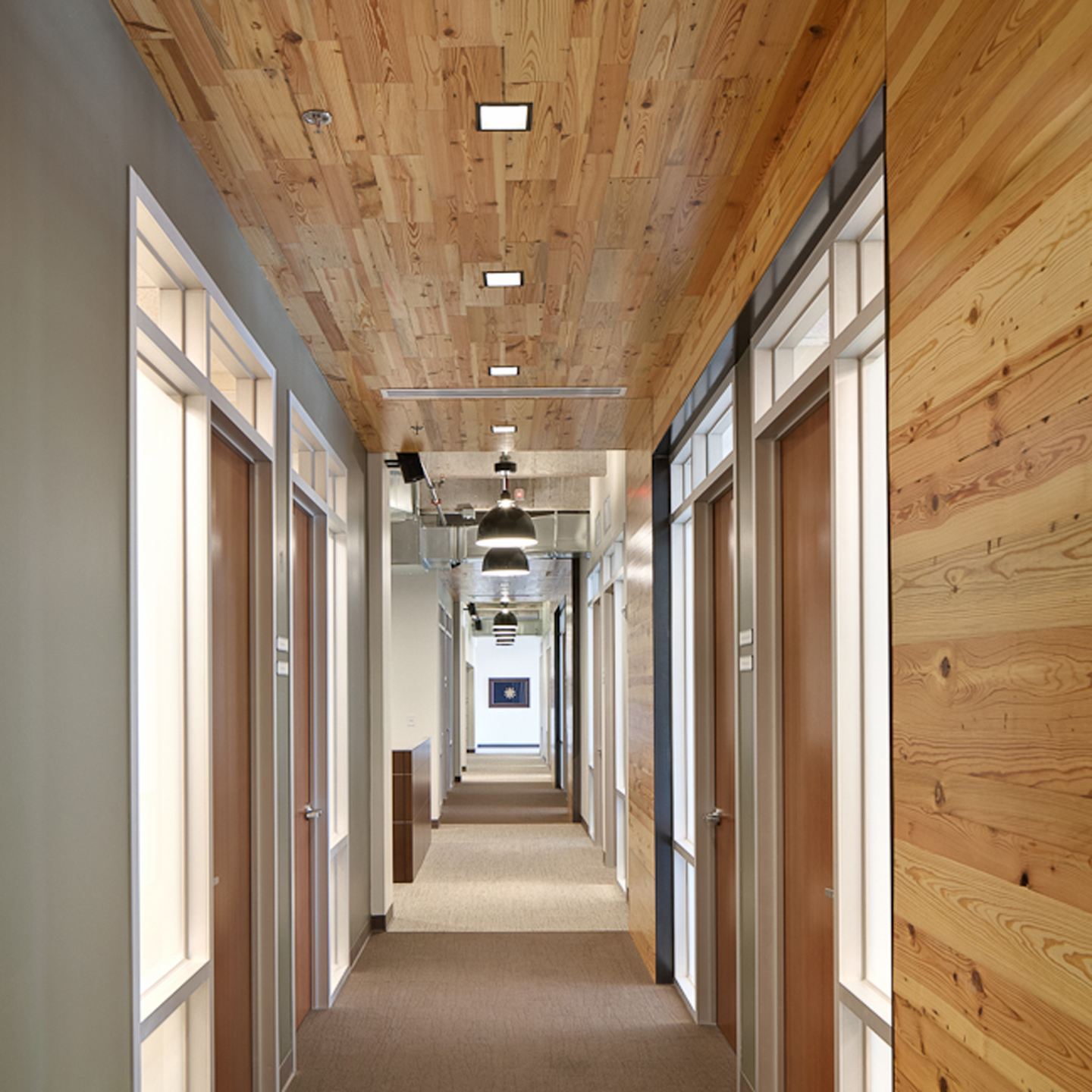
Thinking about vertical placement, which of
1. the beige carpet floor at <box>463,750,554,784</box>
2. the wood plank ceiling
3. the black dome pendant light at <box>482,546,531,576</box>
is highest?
the wood plank ceiling

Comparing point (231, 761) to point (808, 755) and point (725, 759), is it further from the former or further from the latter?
point (725, 759)

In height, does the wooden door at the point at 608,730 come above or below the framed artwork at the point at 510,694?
above

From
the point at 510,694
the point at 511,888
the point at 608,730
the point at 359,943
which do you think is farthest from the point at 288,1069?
the point at 510,694

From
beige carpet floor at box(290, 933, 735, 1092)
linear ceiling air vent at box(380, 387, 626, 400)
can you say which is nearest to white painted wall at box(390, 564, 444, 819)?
beige carpet floor at box(290, 933, 735, 1092)

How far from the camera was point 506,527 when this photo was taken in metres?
8.20

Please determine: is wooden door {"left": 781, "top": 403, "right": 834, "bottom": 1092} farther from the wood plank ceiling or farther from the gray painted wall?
the gray painted wall

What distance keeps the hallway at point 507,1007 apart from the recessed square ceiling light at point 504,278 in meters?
3.10

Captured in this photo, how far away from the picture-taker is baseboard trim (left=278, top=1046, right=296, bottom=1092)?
4.38 m

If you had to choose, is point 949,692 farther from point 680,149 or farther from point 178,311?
point 178,311

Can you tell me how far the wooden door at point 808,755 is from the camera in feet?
10.9

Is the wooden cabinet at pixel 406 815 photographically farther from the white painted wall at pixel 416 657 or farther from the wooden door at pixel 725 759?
the wooden door at pixel 725 759

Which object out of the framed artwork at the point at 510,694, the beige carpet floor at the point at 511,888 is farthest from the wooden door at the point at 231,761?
the framed artwork at the point at 510,694

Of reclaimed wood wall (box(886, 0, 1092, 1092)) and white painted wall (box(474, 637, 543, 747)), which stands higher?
reclaimed wood wall (box(886, 0, 1092, 1092))

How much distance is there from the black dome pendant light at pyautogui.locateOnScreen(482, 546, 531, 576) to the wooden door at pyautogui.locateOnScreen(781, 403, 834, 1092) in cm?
645
